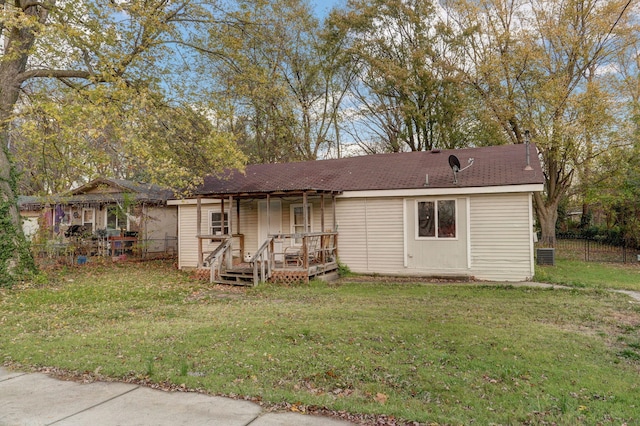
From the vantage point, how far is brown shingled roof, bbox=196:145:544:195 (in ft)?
37.0

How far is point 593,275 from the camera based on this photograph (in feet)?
37.8

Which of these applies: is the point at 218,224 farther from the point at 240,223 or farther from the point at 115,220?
the point at 115,220

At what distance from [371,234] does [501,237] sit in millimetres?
3653

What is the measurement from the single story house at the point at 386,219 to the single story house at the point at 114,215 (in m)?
5.25

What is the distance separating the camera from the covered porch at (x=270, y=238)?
1108 centimetres

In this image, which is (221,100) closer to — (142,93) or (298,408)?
(142,93)

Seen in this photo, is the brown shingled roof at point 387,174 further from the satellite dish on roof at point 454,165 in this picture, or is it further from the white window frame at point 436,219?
the white window frame at point 436,219

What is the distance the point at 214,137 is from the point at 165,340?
6.73 m

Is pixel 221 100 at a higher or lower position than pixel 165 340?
higher

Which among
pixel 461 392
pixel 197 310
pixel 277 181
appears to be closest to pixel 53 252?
pixel 277 181

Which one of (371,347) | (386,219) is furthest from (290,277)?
(371,347)

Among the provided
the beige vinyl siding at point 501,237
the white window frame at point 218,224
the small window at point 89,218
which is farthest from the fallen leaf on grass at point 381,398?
the small window at point 89,218

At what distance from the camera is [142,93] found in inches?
371

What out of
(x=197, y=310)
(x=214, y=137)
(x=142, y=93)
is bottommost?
(x=197, y=310)
